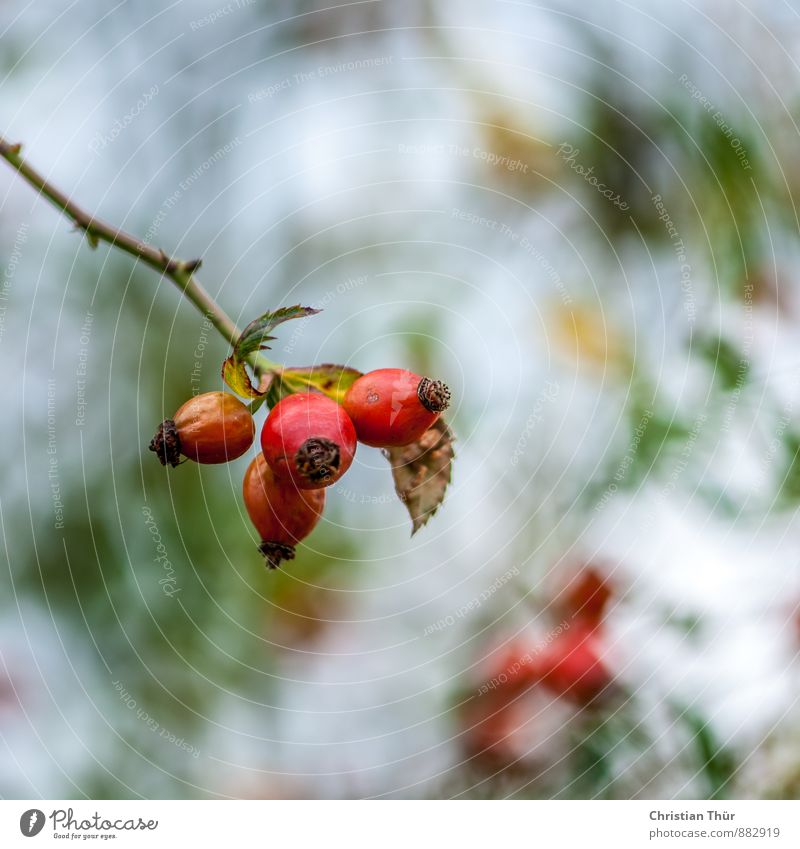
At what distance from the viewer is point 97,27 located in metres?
2.19

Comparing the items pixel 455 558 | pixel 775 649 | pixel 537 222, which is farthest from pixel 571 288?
pixel 775 649

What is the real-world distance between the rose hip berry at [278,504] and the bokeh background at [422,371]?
2.39 feet

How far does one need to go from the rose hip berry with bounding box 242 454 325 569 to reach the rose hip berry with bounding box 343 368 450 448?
0.33ft

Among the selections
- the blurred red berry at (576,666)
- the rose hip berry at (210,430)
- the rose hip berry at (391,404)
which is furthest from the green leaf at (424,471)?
the blurred red berry at (576,666)

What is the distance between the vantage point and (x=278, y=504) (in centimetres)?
97

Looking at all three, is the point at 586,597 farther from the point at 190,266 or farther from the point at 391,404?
the point at 190,266

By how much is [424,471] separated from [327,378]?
0.58ft

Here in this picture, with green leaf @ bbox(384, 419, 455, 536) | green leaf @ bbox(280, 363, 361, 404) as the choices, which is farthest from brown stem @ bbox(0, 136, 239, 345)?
green leaf @ bbox(384, 419, 455, 536)

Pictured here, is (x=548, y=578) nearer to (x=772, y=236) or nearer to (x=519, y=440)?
(x=519, y=440)

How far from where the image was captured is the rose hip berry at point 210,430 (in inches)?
37.4

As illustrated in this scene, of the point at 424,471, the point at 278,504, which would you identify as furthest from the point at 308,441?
the point at 424,471

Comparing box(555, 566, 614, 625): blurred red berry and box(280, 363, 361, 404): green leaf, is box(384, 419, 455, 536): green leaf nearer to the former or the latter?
box(280, 363, 361, 404): green leaf
